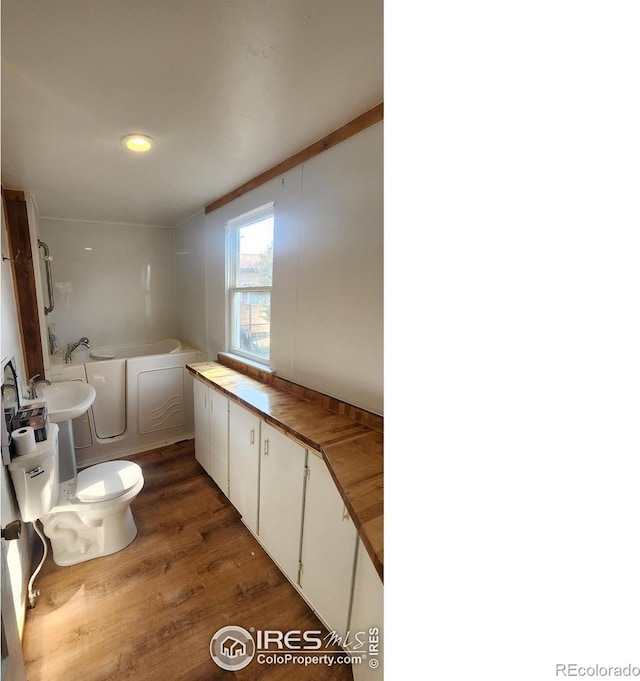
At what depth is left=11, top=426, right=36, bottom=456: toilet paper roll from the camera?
1503 millimetres

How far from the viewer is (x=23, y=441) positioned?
1.51m

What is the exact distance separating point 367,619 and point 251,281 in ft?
7.40

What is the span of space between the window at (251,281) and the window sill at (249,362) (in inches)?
1.5

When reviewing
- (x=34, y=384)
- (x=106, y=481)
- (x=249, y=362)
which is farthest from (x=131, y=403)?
(x=249, y=362)

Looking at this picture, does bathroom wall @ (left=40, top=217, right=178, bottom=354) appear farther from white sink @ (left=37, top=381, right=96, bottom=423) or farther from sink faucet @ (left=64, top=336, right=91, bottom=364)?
white sink @ (left=37, top=381, right=96, bottom=423)

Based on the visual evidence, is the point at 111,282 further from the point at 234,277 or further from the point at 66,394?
the point at 234,277

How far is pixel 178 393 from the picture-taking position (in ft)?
10.8

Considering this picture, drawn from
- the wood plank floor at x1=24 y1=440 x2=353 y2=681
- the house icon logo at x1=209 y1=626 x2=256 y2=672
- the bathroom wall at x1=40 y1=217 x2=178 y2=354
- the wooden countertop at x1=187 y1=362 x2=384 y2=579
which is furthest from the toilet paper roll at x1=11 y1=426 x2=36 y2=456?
the bathroom wall at x1=40 y1=217 x2=178 y2=354

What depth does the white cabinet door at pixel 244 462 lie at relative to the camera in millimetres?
1942

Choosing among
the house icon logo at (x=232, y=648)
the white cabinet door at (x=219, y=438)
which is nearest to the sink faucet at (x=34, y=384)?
the white cabinet door at (x=219, y=438)
